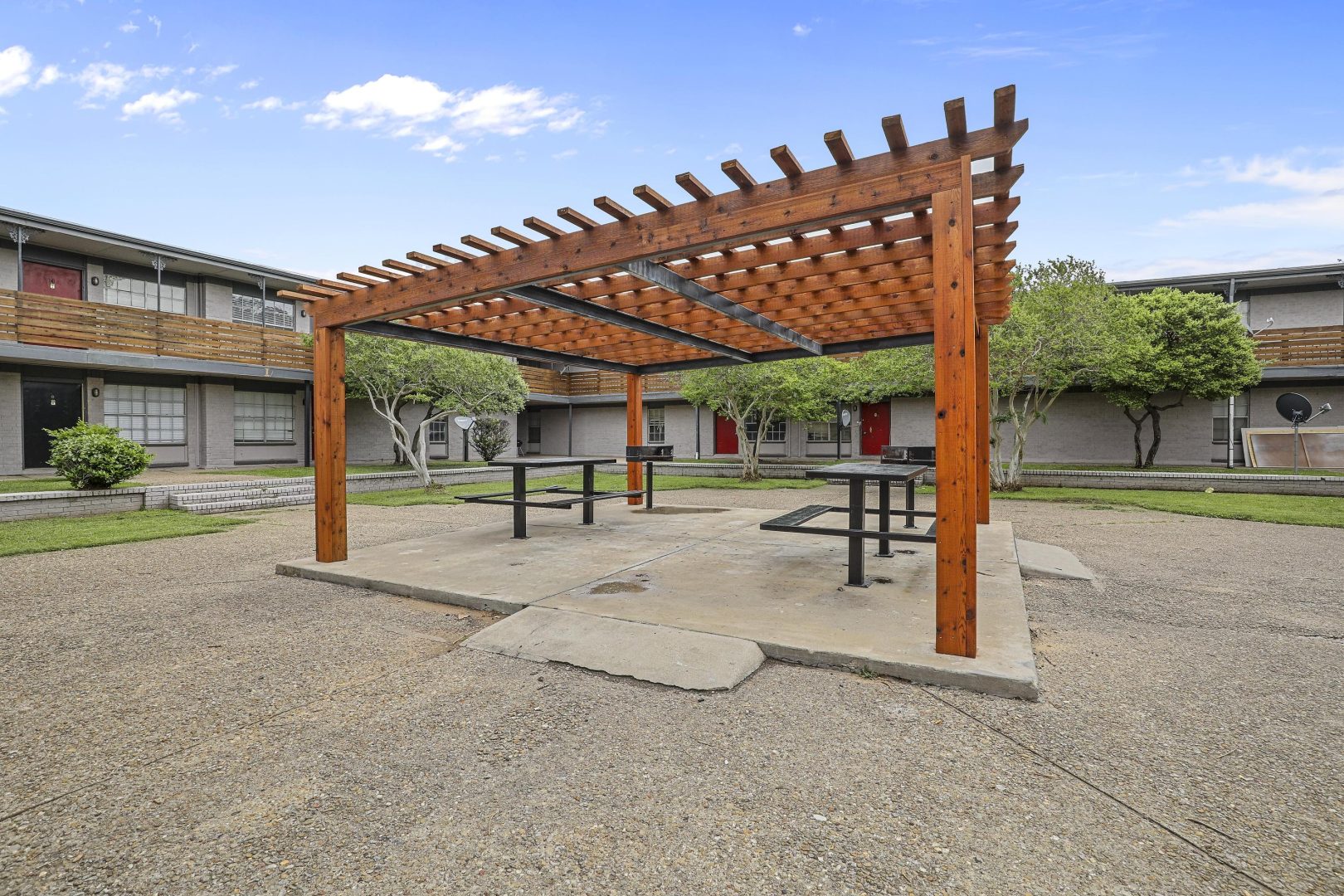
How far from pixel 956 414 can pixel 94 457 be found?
13.3 metres

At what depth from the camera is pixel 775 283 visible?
5.86 m

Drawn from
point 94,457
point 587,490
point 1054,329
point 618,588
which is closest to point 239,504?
point 94,457

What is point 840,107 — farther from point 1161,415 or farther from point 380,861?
point 1161,415

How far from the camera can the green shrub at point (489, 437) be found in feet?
67.7

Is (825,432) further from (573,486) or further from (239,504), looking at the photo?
(239,504)

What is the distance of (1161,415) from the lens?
1947 cm

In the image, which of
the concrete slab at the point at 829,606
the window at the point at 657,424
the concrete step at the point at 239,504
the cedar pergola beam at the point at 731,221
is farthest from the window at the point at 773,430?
the cedar pergola beam at the point at 731,221

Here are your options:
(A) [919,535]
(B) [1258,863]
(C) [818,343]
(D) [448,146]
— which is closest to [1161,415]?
(C) [818,343]

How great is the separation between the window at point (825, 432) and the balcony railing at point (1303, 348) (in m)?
12.0

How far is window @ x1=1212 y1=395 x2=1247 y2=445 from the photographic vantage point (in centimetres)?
1855

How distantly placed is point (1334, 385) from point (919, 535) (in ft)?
73.5

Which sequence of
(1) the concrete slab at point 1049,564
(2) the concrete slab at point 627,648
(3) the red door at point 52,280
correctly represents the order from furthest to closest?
(3) the red door at point 52,280 → (1) the concrete slab at point 1049,564 → (2) the concrete slab at point 627,648

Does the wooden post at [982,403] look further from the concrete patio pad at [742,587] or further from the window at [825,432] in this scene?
the window at [825,432]

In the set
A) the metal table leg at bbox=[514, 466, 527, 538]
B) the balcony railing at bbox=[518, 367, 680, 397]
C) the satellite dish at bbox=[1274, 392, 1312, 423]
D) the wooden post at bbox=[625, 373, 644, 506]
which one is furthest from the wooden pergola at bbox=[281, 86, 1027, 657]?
the balcony railing at bbox=[518, 367, 680, 397]
